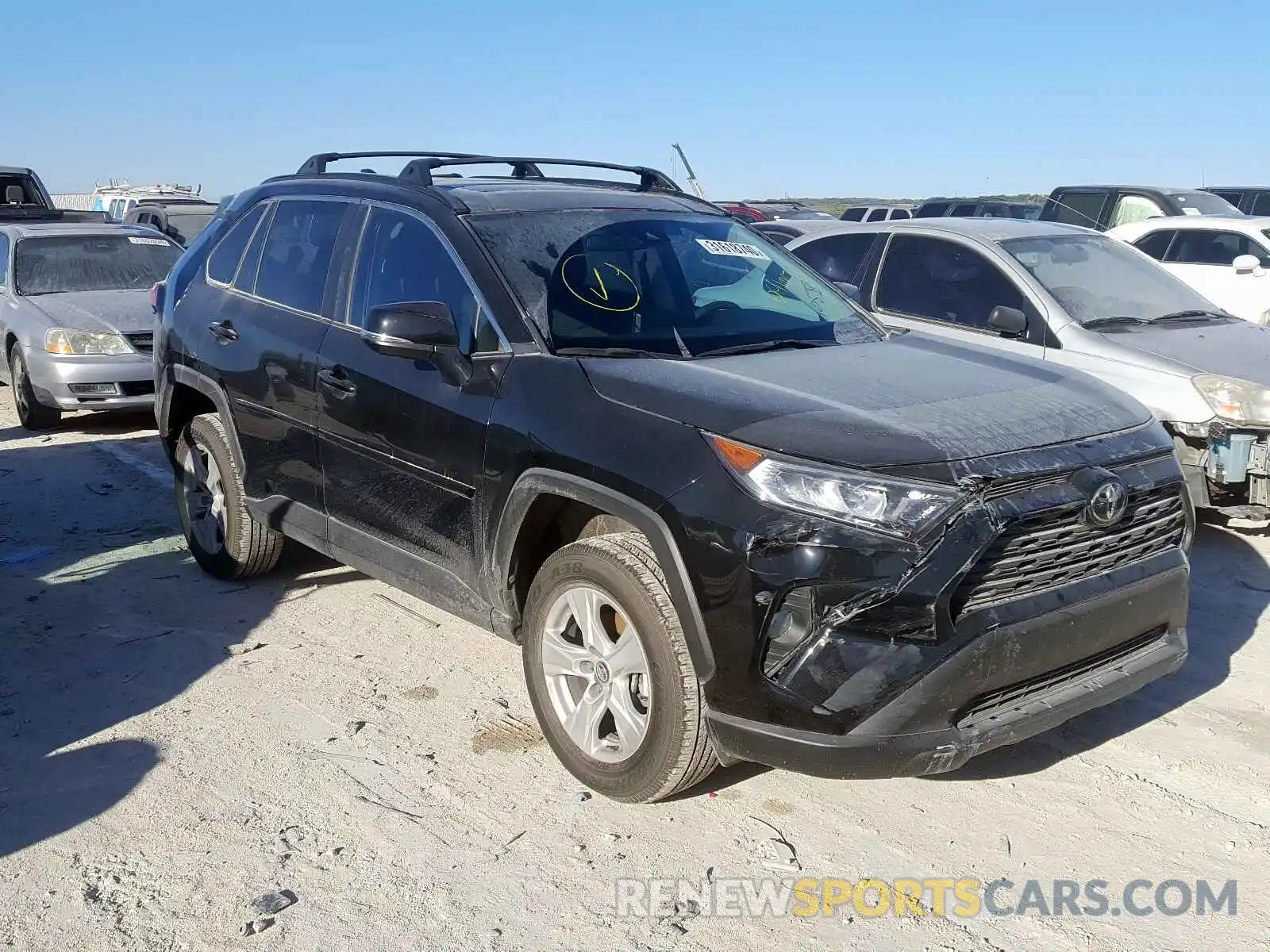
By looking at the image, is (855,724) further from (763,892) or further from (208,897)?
(208,897)

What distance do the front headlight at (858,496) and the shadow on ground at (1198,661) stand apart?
3.78ft

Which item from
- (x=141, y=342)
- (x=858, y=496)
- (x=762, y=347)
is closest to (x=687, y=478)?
(x=858, y=496)

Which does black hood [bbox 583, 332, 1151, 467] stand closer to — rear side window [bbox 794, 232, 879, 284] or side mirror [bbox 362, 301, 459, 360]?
side mirror [bbox 362, 301, 459, 360]

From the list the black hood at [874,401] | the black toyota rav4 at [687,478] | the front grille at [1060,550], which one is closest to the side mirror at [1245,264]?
the black toyota rav4 at [687,478]

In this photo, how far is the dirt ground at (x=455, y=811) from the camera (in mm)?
3090

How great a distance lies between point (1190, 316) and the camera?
7.07 meters

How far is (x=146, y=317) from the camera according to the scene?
990cm

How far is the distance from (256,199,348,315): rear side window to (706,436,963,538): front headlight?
7.87 feet

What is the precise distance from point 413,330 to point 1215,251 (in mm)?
10491

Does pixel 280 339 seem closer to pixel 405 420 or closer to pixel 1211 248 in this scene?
Result: pixel 405 420

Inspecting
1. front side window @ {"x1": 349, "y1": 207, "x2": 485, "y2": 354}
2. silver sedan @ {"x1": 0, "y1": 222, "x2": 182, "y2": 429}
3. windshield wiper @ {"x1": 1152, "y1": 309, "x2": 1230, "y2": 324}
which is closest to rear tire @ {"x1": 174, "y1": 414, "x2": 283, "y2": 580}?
front side window @ {"x1": 349, "y1": 207, "x2": 485, "y2": 354}

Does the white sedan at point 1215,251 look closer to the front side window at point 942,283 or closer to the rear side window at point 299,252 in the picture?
the front side window at point 942,283

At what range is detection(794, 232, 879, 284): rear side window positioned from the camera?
7.87 meters

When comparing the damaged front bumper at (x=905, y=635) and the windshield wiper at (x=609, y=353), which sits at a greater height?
the windshield wiper at (x=609, y=353)
